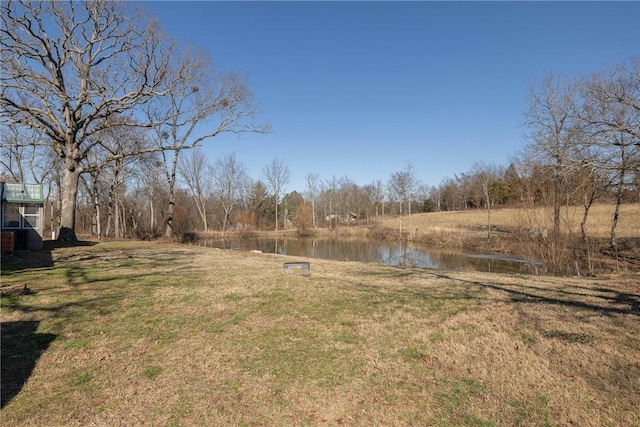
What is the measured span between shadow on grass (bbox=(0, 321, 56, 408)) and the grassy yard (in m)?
0.02

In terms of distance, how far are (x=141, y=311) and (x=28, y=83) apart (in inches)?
Answer: 568

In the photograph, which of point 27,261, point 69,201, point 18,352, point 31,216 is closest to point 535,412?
point 18,352

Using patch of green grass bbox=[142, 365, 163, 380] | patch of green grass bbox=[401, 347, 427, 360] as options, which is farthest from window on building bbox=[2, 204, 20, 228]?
patch of green grass bbox=[401, 347, 427, 360]

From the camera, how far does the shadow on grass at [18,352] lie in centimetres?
321

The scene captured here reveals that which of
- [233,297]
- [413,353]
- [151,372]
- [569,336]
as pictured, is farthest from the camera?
[233,297]

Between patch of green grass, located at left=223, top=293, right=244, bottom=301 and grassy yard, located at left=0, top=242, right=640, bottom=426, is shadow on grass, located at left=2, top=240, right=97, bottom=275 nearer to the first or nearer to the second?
grassy yard, located at left=0, top=242, right=640, bottom=426

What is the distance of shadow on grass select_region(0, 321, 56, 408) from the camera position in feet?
10.5

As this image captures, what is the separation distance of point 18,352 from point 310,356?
3256mm

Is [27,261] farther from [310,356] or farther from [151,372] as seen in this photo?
[310,356]

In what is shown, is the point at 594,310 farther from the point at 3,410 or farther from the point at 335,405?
the point at 3,410

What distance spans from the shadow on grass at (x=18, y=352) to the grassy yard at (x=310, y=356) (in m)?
0.02

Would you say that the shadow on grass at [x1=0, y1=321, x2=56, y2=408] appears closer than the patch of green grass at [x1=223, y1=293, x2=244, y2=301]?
Yes

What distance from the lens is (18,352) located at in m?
3.81

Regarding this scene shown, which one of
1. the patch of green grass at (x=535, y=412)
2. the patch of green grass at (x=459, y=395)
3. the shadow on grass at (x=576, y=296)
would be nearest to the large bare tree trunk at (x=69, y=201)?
the shadow on grass at (x=576, y=296)
